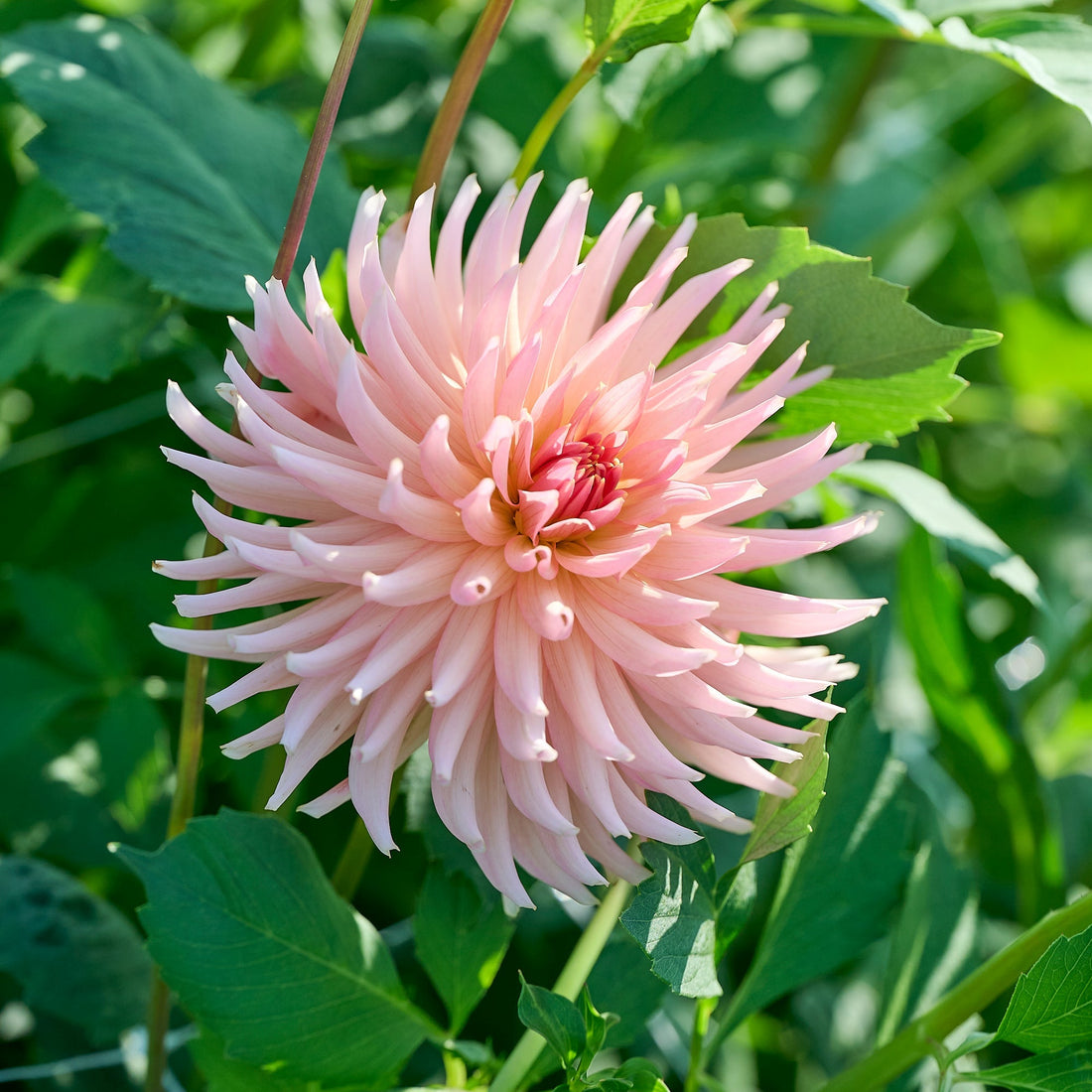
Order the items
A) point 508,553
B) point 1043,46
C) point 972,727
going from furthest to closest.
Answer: point 972,727
point 1043,46
point 508,553

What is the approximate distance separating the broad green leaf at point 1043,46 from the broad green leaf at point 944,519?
0.17 m

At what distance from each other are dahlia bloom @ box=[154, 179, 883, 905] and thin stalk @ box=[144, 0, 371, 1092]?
Result: 0.08 feet

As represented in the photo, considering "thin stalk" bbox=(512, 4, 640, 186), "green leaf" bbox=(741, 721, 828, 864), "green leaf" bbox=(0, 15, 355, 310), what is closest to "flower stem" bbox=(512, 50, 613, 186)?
"thin stalk" bbox=(512, 4, 640, 186)

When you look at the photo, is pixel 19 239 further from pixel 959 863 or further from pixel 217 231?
pixel 959 863

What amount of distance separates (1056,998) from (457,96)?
410 mm

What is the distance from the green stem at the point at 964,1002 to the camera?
0.43m

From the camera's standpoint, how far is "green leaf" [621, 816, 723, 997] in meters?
0.37

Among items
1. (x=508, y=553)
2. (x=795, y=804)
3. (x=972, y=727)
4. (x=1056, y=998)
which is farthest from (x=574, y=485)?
(x=972, y=727)

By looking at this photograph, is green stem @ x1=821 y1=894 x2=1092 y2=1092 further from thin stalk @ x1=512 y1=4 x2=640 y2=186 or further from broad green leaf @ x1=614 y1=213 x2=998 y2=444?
thin stalk @ x1=512 y1=4 x2=640 y2=186

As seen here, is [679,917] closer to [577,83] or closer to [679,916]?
[679,916]

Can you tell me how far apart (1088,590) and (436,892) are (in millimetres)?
717

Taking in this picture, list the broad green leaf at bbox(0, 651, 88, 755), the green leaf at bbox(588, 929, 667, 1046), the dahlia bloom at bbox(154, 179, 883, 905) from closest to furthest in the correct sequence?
the dahlia bloom at bbox(154, 179, 883, 905) → the green leaf at bbox(588, 929, 667, 1046) → the broad green leaf at bbox(0, 651, 88, 755)

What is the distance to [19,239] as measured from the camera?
0.65 metres

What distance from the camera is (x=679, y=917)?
1.28 feet
